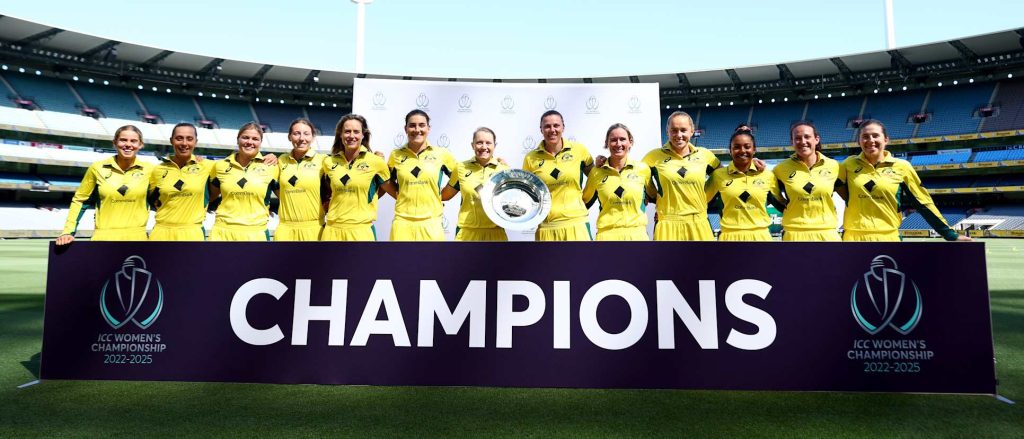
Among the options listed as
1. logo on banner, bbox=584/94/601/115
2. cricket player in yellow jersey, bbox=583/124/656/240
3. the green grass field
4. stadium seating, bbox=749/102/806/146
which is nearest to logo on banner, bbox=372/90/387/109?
logo on banner, bbox=584/94/601/115

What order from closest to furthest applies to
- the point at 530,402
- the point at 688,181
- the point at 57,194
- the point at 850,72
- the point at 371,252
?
the point at 530,402
the point at 371,252
the point at 688,181
the point at 850,72
the point at 57,194

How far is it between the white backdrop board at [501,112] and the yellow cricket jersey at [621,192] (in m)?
4.52

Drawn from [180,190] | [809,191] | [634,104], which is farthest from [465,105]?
[809,191]

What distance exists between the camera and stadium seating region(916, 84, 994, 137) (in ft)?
108

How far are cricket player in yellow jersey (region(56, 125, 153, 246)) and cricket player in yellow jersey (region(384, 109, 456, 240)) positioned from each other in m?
2.48

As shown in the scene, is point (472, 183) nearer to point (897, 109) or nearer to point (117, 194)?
point (117, 194)

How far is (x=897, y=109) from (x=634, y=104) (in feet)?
115

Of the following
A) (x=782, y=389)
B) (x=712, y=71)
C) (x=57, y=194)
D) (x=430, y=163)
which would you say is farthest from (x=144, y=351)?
(x=57, y=194)

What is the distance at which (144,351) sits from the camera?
320 cm

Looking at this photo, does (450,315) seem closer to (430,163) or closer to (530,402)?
(530,402)

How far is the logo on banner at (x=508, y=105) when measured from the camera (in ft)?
31.8

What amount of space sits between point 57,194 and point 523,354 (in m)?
→ 43.1

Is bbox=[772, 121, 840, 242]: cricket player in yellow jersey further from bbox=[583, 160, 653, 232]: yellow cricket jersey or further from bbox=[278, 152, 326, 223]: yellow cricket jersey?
bbox=[278, 152, 326, 223]: yellow cricket jersey

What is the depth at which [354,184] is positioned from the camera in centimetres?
482
